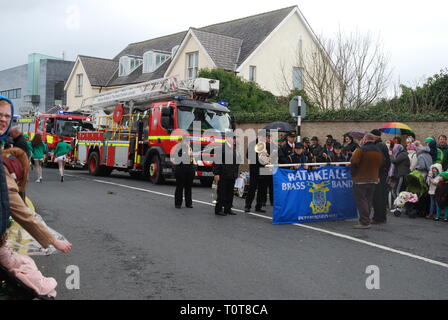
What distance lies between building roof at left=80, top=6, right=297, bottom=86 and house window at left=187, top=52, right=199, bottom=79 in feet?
4.50

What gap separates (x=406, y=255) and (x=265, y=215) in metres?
4.00

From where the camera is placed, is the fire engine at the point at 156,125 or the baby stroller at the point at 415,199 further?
the fire engine at the point at 156,125

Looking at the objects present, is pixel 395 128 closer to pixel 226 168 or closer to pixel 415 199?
pixel 415 199

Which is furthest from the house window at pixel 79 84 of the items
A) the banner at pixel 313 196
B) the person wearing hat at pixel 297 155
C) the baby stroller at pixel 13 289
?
the baby stroller at pixel 13 289

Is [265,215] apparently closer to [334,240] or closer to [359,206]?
[359,206]

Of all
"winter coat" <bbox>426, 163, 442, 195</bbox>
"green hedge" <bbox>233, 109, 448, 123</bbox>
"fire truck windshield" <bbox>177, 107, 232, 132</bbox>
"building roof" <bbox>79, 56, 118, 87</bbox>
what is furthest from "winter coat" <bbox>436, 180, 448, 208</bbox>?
"building roof" <bbox>79, 56, 118, 87</bbox>

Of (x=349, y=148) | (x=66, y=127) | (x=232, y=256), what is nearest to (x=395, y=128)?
(x=349, y=148)

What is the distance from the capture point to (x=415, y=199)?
11.5 m

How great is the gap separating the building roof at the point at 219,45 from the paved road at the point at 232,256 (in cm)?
2325

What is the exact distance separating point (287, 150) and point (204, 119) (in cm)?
579

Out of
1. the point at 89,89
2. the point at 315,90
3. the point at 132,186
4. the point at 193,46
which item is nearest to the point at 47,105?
the point at 89,89

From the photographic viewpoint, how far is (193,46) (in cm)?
3409

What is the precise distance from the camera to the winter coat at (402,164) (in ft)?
40.7

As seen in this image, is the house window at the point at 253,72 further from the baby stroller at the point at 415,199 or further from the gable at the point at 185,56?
the baby stroller at the point at 415,199
